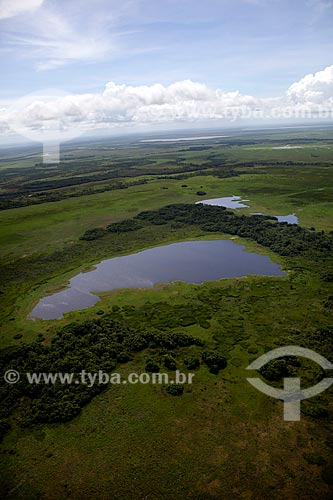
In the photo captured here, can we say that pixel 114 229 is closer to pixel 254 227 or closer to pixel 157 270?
pixel 157 270

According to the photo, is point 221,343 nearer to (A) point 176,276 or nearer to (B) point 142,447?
(B) point 142,447

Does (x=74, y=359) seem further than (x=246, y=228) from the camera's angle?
No

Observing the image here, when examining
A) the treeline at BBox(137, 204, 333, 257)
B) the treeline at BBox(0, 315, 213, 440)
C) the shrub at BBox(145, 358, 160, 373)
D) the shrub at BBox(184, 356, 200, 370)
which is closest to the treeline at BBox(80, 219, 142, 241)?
the treeline at BBox(137, 204, 333, 257)

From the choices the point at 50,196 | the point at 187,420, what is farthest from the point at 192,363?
the point at 50,196

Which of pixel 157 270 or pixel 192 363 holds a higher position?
pixel 157 270

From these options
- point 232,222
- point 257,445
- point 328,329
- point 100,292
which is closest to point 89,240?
point 100,292

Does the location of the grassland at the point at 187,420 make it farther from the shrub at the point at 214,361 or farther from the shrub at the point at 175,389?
the shrub at the point at 214,361

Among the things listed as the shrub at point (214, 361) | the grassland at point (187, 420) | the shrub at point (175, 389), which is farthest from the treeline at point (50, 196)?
the shrub at point (175, 389)

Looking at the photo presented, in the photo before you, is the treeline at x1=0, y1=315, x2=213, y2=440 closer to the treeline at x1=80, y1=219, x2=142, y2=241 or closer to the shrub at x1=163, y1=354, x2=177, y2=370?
the shrub at x1=163, y1=354, x2=177, y2=370

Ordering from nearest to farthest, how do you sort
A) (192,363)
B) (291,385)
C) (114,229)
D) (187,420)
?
(187,420) → (291,385) → (192,363) → (114,229)
